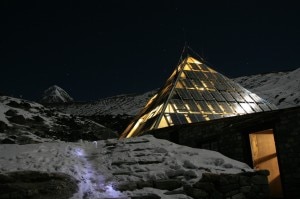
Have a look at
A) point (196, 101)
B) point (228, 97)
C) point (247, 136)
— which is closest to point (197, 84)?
point (228, 97)

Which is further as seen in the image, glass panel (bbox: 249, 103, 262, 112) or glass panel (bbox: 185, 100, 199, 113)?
glass panel (bbox: 249, 103, 262, 112)

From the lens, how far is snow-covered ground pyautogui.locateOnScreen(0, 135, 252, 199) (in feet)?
28.9

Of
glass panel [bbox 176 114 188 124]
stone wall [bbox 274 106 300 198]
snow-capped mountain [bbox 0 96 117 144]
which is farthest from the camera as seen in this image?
snow-capped mountain [bbox 0 96 117 144]

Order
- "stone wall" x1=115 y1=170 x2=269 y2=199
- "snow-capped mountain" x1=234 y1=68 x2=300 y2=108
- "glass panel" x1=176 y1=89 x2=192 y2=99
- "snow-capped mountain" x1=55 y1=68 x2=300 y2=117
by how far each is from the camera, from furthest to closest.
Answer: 1. "snow-capped mountain" x1=55 y1=68 x2=300 y2=117
2. "snow-capped mountain" x1=234 y1=68 x2=300 y2=108
3. "glass panel" x1=176 y1=89 x2=192 y2=99
4. "stone wall" x1=115 y1=170 x2=269 y2=199

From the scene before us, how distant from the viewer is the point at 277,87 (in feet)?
198

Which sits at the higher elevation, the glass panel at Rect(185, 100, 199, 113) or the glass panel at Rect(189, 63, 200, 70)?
the glass panel at Rect(189, 63, 200, 70)

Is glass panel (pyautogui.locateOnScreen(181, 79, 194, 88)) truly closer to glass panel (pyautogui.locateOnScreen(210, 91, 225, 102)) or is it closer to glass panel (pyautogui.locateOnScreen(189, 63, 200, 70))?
glass panel (pyautogui.locateOnScreen(210, 91, 225, 102))

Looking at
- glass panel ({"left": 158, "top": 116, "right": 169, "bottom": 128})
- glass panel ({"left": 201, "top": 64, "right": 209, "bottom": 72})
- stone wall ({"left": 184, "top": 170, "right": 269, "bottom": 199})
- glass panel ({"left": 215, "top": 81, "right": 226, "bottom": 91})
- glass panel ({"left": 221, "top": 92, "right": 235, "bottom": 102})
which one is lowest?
stone wall ({"left": 184, "top": 170, "right": 269, "bottom": 199})

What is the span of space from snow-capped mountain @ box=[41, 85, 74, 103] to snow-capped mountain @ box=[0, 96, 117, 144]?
368ft

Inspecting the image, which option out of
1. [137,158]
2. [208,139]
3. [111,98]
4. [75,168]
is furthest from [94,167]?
[111,98]

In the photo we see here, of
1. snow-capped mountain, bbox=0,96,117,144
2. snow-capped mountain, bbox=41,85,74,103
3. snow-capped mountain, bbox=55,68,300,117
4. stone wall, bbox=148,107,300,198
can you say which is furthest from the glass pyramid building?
snow-capped mountain, bbox=41,85,74,103

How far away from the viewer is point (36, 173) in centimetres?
874

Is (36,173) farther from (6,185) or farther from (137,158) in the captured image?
(137,158)

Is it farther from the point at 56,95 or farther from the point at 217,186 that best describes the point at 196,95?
the point at 56,95
